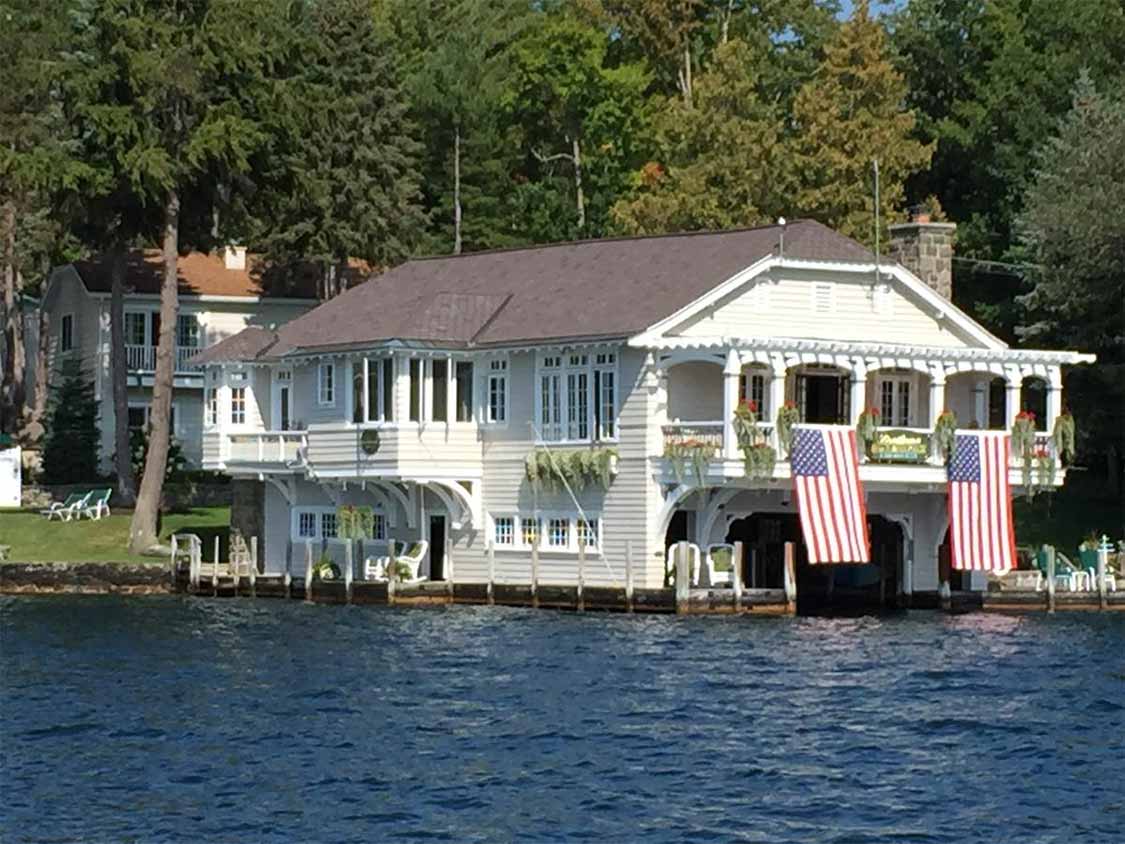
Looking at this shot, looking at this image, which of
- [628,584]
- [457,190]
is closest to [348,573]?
[628,584]

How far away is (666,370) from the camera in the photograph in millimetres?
58656

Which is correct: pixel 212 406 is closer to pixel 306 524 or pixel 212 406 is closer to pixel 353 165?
pixel 306 524

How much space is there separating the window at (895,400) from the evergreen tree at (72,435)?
99.4 feet

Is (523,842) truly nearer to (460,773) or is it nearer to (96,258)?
(460,773)

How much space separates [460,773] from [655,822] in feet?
13.8

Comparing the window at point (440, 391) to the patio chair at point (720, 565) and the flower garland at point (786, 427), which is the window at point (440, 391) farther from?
the flower garland at point (786, 427)

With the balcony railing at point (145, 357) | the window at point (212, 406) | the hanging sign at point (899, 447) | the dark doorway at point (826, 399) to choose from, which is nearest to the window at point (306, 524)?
the window at point (212, 406)

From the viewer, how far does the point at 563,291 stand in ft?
208

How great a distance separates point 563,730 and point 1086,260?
115ft

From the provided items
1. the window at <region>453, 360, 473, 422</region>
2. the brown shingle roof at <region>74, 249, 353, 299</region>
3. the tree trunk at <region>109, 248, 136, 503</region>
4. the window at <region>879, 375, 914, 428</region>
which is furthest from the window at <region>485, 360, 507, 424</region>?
the brown shingle roof at <region>74, 249, 353, 299</region>

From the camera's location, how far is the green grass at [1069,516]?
72.9 metres

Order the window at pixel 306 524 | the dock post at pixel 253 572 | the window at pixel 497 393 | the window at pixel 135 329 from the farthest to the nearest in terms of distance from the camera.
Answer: the window at pixel 135 329
the window at pixel 306 524
the dock post at pixel 253 572
the window at pixel 497 393

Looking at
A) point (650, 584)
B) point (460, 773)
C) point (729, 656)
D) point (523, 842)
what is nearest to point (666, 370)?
point (650, 584)

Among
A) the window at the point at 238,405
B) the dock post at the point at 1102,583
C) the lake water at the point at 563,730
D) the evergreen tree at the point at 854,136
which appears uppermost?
the evergreen tree at the point at 854,136
